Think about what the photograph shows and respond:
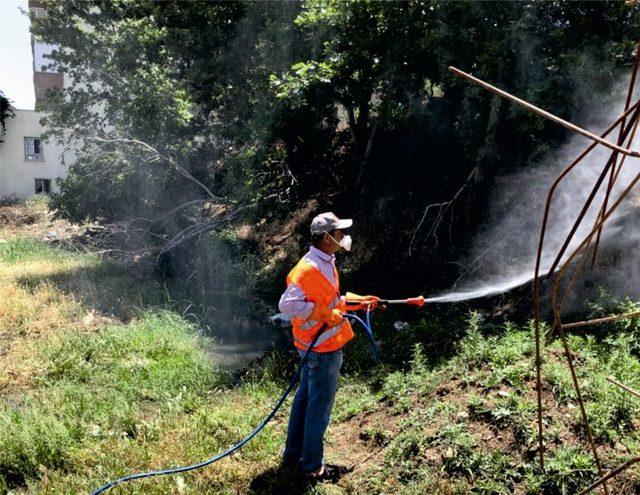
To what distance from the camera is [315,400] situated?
14.1ft

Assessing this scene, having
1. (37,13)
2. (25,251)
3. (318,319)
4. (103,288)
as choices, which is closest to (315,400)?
(318,319)

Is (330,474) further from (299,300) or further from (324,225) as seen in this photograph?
(324,225)

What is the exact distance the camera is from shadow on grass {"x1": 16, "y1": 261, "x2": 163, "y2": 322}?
408 inches

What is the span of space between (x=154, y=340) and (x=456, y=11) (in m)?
6.58

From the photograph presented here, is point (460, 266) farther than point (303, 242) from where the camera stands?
No

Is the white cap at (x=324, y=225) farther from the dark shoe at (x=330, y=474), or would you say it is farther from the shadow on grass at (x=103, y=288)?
the shadow on grass at (x=103, y=288)

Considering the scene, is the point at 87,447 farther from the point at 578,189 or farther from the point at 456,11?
the point at 456,11

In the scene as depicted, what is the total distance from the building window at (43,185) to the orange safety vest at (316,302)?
2647 centimetres

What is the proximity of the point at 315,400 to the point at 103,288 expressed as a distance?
8305 mm

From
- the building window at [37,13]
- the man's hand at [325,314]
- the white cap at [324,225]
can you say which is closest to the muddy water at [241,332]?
the man's hand at [325,314]

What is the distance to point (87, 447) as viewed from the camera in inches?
209

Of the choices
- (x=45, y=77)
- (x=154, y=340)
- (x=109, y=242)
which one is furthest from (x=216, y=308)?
(x=45, y=77)

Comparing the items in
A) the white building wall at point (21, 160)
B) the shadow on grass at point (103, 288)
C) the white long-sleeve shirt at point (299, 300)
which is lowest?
the shadow on grass at point (103, 288)

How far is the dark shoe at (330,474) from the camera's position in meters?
4.50
